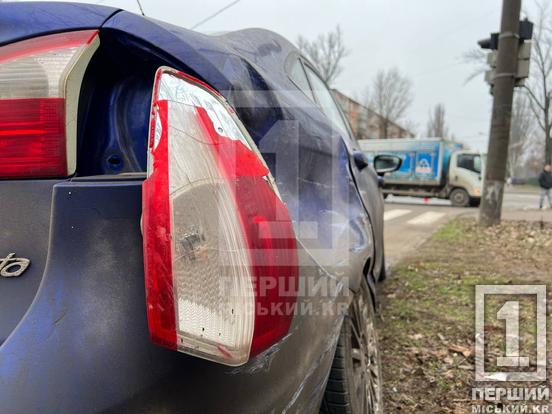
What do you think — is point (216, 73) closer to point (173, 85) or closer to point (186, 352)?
point (173, 85)

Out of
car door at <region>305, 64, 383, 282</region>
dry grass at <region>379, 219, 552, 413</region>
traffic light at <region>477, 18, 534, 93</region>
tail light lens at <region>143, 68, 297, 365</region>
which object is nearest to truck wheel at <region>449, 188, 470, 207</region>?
traffic light at <region>477, 18, 534, 93</region>

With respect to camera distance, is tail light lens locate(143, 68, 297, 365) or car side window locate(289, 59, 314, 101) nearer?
tail light lens locate(143, 68, 297, 365)

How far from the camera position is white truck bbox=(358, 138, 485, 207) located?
1894 centimetres

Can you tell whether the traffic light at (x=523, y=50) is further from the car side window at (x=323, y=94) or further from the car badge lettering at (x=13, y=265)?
the car badge lettering at (x=13, y=265)

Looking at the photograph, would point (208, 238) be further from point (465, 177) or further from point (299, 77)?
point (465, 177)

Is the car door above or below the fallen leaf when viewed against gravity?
above

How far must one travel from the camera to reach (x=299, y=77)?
2113 millimetres

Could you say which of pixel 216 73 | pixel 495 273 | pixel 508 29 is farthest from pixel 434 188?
pixel 216 73

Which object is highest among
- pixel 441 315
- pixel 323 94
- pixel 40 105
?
pixel 323 94

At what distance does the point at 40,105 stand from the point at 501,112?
849cm

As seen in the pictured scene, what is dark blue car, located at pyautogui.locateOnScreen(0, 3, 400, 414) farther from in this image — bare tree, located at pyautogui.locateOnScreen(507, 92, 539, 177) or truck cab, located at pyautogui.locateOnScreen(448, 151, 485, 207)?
bare tree, located at pyautogui.locateOnScreen(507, 92, 539, 177)

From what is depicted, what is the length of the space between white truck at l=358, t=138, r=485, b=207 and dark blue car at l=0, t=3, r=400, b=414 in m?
18.0

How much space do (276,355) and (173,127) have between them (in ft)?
1.77

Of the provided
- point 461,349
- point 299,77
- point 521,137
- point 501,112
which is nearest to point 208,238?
point 299,77
